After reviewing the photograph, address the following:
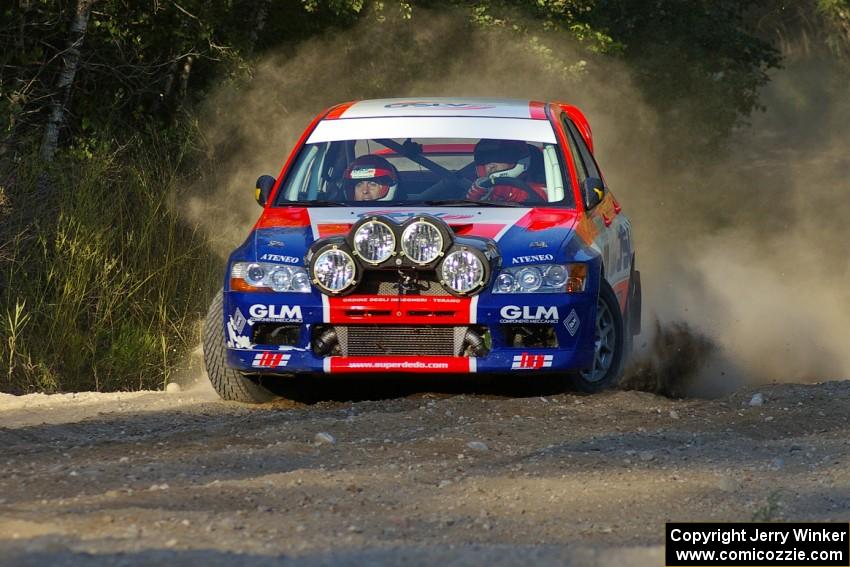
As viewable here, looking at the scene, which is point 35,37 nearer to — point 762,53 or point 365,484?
point 365,484

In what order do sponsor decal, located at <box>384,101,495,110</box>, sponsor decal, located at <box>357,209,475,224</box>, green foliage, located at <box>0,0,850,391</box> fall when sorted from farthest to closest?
green foliage, located at <box>0,0,850,391</box>
sponsor decal, located at <box>384,101,495,110</box>
sponsor decal, located at <box>357,209,475,224</box>

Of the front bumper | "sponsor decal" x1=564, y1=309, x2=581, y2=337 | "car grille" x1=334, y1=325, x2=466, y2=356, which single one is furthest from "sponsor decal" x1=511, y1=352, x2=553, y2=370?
"car grille" x1=334, y1=325, x2=466, y2=356

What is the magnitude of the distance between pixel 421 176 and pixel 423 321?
1.52 metres

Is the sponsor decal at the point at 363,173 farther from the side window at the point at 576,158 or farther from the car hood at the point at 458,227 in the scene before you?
the side window at the point at 576,158

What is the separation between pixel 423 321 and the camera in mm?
8359

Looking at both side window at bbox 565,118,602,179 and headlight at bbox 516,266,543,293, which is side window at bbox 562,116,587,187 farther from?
headlight at bbox 516,266,543,293

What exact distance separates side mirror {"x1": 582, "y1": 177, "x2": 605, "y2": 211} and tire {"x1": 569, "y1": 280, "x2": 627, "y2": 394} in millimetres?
472

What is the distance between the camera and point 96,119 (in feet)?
48.4

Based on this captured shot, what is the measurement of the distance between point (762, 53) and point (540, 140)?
12594mm

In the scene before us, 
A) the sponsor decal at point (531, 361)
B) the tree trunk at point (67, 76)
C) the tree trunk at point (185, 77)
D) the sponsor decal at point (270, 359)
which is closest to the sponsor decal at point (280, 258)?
the sponsor decal at point (270, 359)

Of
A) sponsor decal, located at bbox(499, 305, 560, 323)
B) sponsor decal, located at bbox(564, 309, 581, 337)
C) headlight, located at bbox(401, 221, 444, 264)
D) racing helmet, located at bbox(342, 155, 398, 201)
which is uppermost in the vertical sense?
racing helmet, located at bbox(342, 155, 398, 201)

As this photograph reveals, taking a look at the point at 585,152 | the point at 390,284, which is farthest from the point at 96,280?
the point at 390,284

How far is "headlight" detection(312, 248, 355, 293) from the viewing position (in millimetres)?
8305

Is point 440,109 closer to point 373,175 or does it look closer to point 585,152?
point 373,175
